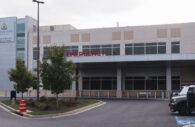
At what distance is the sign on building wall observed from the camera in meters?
67.9

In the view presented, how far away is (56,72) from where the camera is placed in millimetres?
30938

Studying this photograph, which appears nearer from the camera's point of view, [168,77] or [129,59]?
[129,59]

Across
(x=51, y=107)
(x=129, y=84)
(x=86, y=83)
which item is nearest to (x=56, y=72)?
(x=51, y=107)

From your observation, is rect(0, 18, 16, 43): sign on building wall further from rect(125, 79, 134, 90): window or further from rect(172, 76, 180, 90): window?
rect(172, 76, 180, 90): window

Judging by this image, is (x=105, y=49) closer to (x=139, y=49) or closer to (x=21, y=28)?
(x=139, y=49)

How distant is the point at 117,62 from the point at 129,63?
2.30m

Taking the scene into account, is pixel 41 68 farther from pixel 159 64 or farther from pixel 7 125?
pixel 159 64

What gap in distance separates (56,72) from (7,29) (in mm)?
39533

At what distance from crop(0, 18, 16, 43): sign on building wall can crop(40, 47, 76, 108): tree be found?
124 ft

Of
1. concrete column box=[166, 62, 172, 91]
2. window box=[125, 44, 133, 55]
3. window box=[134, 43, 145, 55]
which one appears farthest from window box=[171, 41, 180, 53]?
window box=[125, 44, 133, 55]

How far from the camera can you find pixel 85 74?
56750 mm

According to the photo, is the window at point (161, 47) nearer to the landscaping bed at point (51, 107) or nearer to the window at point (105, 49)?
the window at point (105, 49)

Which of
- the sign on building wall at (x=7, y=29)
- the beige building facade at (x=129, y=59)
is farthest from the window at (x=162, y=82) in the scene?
the sign on building wall at (x=7, y=29)

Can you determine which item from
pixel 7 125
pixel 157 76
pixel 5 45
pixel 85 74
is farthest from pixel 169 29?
pixel 7 125
